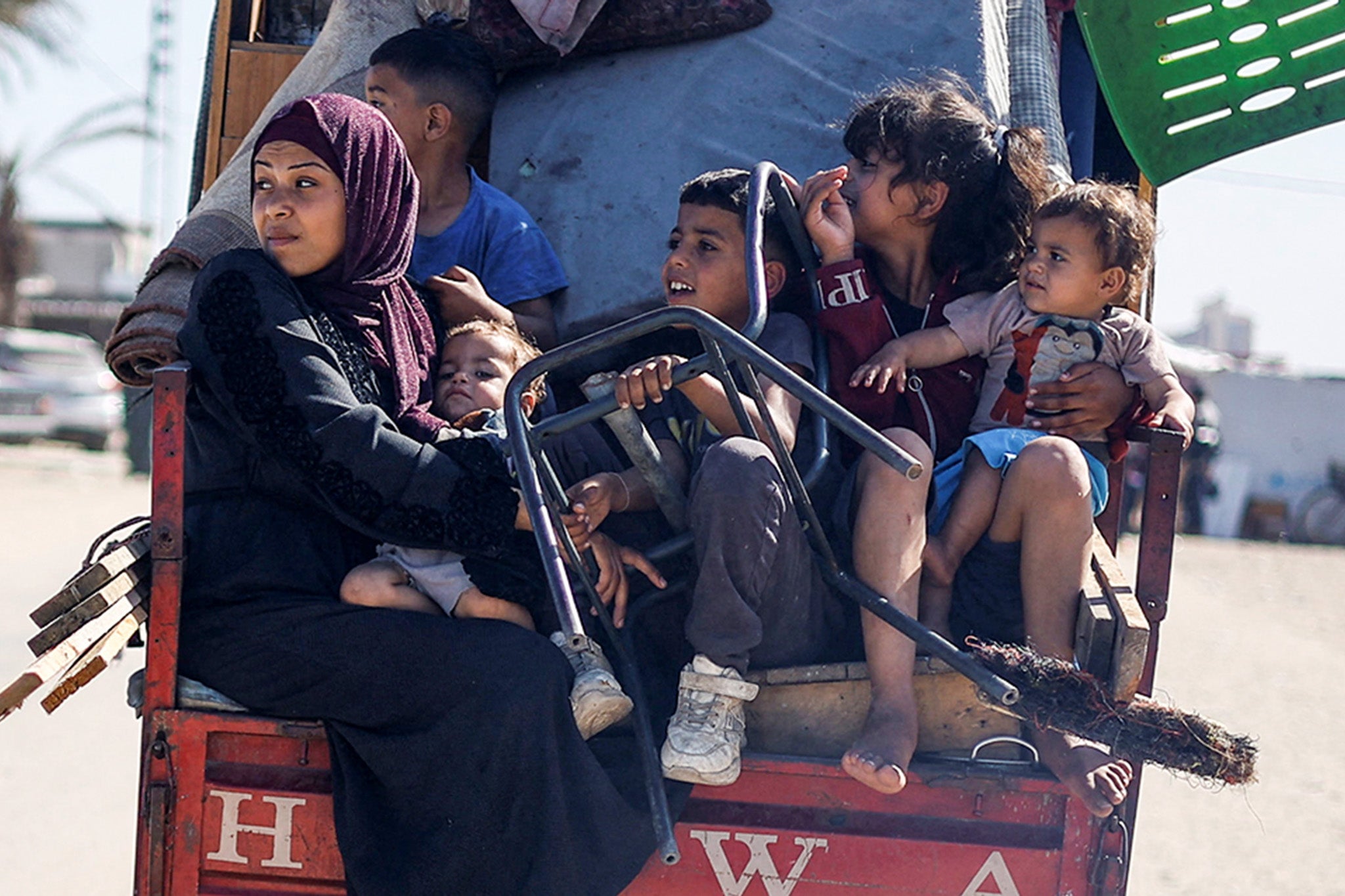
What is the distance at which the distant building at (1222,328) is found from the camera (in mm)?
44000

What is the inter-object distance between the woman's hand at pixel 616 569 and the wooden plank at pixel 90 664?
77cm

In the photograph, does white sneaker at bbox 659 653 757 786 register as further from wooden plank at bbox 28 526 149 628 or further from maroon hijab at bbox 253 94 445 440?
wooden plank at bbox 28 526 149 628

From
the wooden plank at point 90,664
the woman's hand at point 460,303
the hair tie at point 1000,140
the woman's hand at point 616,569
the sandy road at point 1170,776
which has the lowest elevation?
the sandy road at point 1170,776

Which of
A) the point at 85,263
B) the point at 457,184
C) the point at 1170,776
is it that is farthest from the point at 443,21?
the point at 85,263

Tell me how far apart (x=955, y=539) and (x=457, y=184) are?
156 cm

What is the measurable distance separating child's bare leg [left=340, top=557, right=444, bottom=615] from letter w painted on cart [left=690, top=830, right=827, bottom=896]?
1.99 feet

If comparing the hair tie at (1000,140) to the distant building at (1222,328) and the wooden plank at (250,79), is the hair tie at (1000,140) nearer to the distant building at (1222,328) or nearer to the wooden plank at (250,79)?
the wooden plank at (250,79)

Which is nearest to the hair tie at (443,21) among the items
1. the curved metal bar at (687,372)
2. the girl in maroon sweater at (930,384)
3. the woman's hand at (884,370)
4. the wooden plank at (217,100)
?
the wooden plank at (217,100)

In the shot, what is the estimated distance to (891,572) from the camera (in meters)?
2.43

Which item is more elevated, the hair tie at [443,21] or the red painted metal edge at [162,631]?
the hair tie at [443,21]

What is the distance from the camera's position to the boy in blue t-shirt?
3.27 metres

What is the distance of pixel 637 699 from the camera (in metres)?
2.29

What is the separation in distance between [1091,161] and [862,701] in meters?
1.98

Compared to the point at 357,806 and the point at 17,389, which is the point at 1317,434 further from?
the point at 357,806
